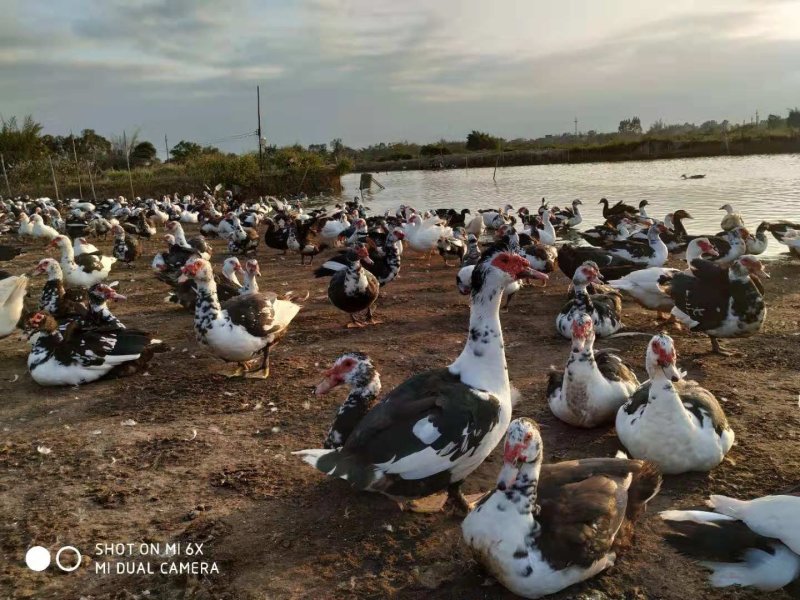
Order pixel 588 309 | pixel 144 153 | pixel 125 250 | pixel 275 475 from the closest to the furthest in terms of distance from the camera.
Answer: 1. pixel 275 475
2. pixel 588 309
3. pixel 125 250
4. pixel 144 153

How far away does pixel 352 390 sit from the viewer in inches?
193

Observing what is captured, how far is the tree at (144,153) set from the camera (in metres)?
53.8

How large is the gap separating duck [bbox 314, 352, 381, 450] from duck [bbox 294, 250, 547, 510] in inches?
26.6

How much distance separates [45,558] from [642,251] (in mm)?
10723

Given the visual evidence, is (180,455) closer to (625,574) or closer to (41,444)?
(41,444)

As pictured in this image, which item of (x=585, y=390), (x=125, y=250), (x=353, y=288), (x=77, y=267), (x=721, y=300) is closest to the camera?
(x=585, y=390)

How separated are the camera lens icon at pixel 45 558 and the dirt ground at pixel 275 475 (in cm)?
5

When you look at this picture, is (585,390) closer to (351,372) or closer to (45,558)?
(351,372)

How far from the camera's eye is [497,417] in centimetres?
398

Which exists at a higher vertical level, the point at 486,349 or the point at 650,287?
the point at 486,349

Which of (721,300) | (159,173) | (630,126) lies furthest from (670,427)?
(630,126)

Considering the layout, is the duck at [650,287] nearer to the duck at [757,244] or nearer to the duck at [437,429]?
the duck at [437,429]

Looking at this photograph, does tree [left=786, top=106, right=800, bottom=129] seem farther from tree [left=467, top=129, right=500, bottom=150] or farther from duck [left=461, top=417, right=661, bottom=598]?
duck [left=461, top=417, right=661, bottom=598]

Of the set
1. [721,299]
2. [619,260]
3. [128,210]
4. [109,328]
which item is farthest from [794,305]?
[128,210]
